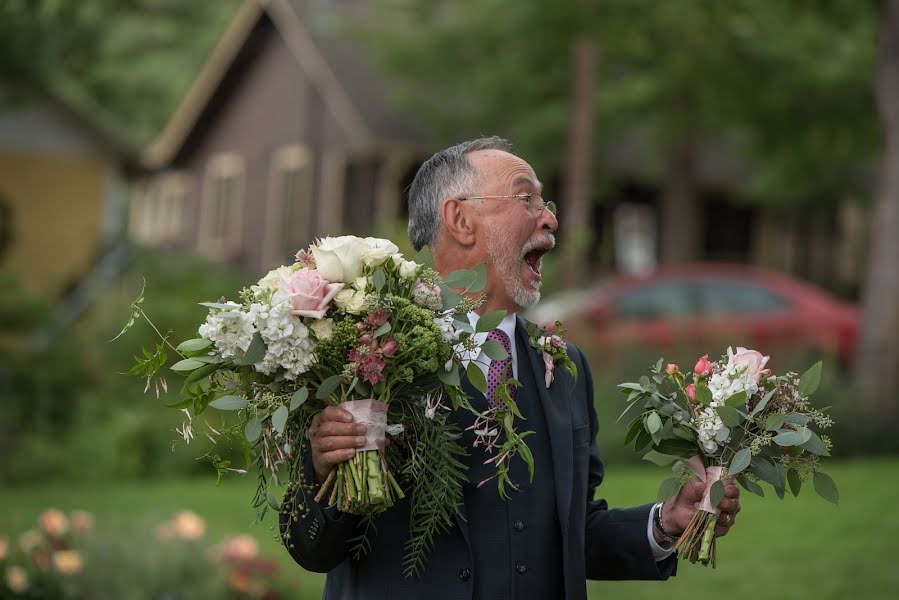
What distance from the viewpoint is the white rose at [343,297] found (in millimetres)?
3045

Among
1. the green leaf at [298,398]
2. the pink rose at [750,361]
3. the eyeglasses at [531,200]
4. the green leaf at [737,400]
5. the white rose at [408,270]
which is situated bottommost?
the green leaf at [298,398]

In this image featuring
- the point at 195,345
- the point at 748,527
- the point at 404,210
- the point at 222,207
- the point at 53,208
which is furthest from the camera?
the point at 222,207

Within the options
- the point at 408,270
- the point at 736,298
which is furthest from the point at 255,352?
the point at 736,298

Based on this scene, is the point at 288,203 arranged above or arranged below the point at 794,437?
above

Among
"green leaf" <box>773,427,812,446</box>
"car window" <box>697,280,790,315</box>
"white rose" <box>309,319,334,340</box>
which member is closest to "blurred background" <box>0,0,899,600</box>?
"car window" <box>697,280,790,315</box>

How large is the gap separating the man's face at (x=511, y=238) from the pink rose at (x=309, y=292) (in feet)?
1.99

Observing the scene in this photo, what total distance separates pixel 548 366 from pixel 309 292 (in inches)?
31.7

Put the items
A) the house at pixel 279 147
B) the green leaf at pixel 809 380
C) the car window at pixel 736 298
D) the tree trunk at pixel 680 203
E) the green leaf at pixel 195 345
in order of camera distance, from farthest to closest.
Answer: the house at pixel 279 147, the tree trunk at pixel 680 203, the car window at pixel 736 298, the green leaf at pixel 809 380, the green leaf at pixel 195 345

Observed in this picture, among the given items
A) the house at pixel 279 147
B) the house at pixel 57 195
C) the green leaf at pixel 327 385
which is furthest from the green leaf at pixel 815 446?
the house at pixel 57 195

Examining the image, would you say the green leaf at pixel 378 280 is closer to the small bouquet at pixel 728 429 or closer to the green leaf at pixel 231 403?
the green leaf at pixel 231 403

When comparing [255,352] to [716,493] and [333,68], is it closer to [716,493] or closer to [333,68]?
[716,493]

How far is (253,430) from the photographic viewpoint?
3025 millimetres

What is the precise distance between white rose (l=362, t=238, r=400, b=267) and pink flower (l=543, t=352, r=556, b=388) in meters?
0.64

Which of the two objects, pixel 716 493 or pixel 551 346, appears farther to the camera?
pixel 551 346
